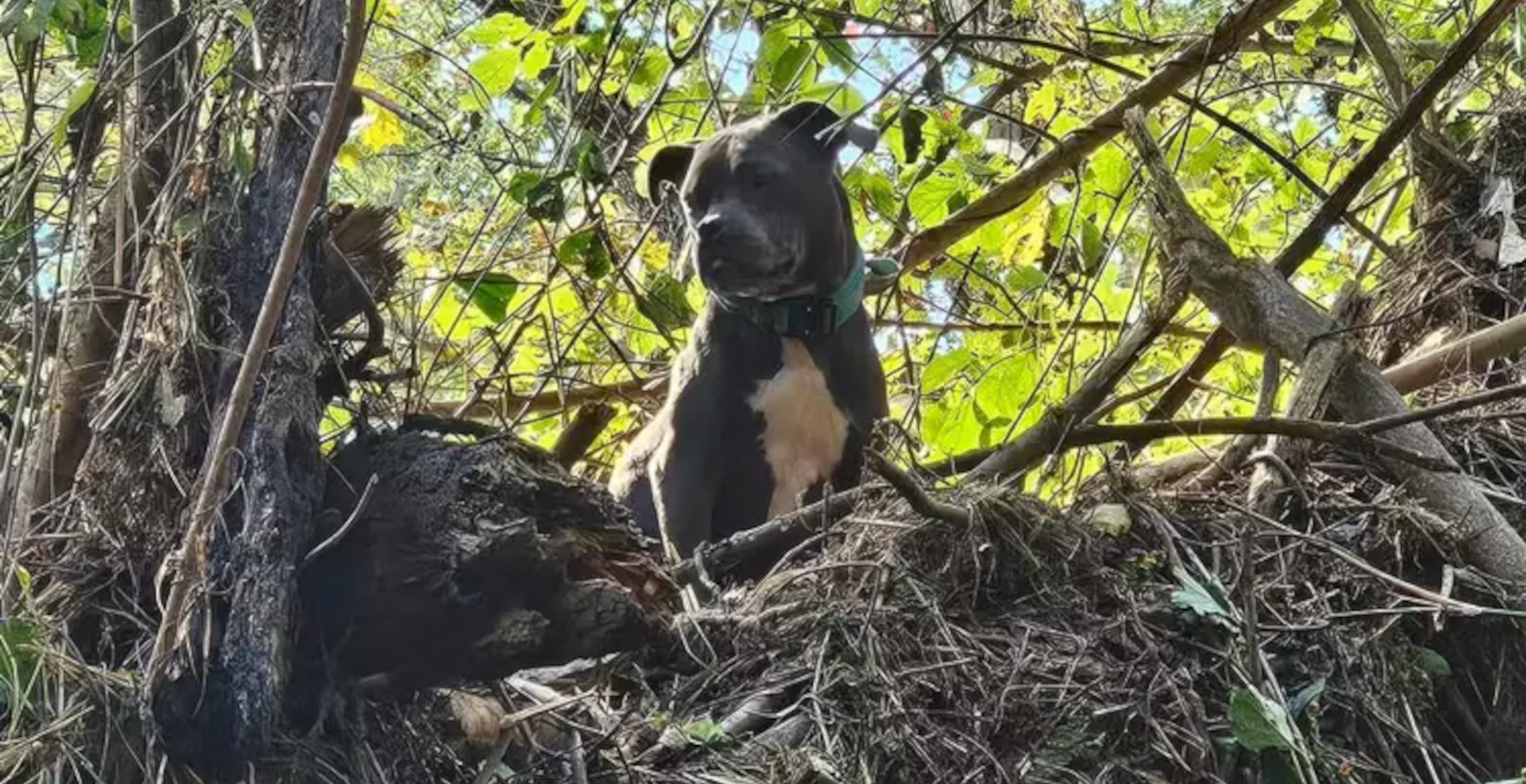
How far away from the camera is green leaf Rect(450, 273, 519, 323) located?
3490mm

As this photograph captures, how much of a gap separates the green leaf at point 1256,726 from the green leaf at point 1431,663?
59 cm

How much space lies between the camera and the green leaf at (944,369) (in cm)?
434

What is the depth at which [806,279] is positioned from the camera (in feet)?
15.8

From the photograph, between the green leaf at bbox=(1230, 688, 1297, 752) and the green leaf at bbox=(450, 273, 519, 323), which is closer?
the green leaf at bbox=(1230, 688, 1297, 752)

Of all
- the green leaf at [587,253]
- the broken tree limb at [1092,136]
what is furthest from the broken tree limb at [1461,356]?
the green leaf at [587,253]

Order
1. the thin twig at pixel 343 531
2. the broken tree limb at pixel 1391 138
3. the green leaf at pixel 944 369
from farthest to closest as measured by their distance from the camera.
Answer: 1. the green leaf at pixel 944 369
2. the broken tree limb at pixel 1391 138
3. the thin twig at pixel 343 531

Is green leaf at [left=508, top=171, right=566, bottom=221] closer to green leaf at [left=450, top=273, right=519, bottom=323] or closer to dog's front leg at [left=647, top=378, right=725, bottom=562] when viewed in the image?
green leaf at [left=450, top=273, right=519, bottom=323]

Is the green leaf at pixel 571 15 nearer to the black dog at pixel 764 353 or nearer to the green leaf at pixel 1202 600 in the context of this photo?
the black dog at pixel 764 353

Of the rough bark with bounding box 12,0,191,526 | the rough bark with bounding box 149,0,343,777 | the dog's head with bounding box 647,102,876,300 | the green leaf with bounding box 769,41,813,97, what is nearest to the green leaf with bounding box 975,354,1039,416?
the dog's head with bounding box 647,102,876,300

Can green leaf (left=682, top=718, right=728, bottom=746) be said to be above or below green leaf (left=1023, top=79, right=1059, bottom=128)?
below

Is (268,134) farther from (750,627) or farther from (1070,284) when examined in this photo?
(1070,284)

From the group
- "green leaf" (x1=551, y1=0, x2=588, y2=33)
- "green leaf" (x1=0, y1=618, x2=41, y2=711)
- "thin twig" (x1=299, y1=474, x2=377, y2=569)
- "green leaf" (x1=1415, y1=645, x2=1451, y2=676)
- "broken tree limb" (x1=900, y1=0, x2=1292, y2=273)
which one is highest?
"green leaf" (x1=551, y1=0, x2=588, y2=33)

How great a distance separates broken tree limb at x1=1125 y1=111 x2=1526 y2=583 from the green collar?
1030 millimetres

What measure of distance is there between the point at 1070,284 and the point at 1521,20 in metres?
1.92
